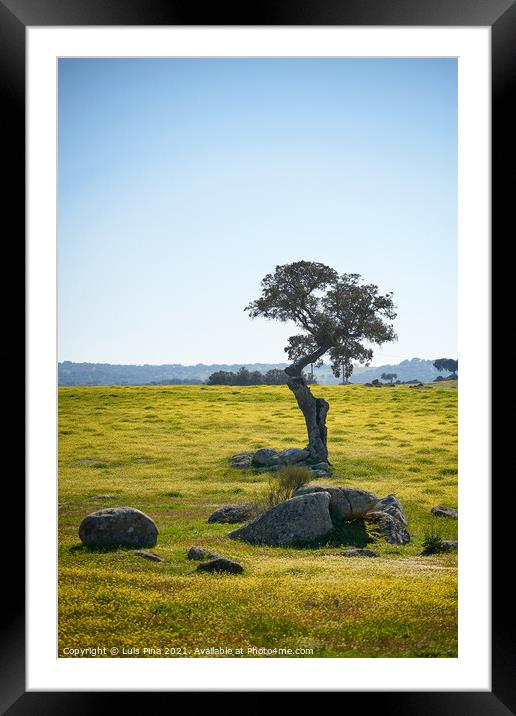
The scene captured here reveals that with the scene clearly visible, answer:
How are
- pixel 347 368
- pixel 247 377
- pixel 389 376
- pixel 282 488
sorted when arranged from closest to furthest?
pixel 282 488 < pixel 347 368 < pixel 389 376 < pixel 247 377

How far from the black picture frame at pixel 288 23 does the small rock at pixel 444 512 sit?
22.8 feet

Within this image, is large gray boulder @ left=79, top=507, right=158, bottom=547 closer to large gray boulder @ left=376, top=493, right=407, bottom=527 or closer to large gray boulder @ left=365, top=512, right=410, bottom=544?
large gray boulder @ left=365, top=512, right=410, bottom=544

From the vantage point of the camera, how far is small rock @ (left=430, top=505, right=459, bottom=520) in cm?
1259

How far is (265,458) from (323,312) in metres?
4.48

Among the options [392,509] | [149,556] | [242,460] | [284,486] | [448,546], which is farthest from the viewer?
[242,460]

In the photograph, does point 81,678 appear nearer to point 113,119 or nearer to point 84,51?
point 84,51

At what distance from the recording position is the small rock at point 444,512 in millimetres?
12594

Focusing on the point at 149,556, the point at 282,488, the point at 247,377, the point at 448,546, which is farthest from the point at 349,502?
the point at 247,377

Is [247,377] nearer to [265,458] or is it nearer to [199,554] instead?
[265,458]

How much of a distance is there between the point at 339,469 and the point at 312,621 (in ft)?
34.6

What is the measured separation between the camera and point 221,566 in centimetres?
827
